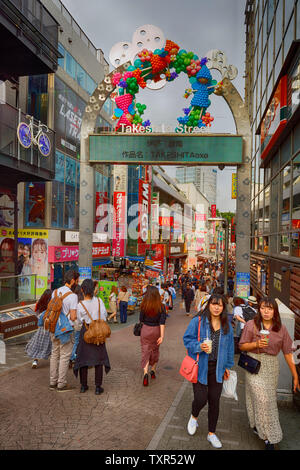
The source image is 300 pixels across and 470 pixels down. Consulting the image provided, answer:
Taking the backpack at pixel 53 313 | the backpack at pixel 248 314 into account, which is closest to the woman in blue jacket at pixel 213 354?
Result: the backpack at pixel 53 313

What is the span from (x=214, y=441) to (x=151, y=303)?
2.43 m

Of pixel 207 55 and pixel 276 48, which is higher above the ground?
pixel 276 48

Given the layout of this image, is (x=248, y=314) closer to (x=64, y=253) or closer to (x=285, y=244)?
(x=285, y=244)

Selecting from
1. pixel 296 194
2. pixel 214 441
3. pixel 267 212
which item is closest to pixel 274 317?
pixel 214 441

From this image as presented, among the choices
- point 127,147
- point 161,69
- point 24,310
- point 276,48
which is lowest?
point 24,310

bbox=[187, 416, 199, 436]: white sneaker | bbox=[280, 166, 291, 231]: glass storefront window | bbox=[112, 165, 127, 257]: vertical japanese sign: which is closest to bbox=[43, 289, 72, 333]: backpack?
bbox=[187, 416, 199, 436]: white sneaker

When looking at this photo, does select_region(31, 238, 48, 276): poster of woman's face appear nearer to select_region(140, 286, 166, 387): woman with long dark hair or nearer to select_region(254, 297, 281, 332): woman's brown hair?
select_region(140, 286, 166, 387): woman with long dark hair

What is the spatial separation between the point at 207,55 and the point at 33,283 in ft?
29.6

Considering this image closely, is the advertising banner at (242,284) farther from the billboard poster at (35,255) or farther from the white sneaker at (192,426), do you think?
the billboard poster at (35,255)

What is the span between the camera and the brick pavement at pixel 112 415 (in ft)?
13.5

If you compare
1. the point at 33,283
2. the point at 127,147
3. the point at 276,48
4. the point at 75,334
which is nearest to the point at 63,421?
the point at 75,334

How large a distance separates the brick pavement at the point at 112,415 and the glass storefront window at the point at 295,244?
4.55 m

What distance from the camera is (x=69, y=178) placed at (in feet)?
66.0
